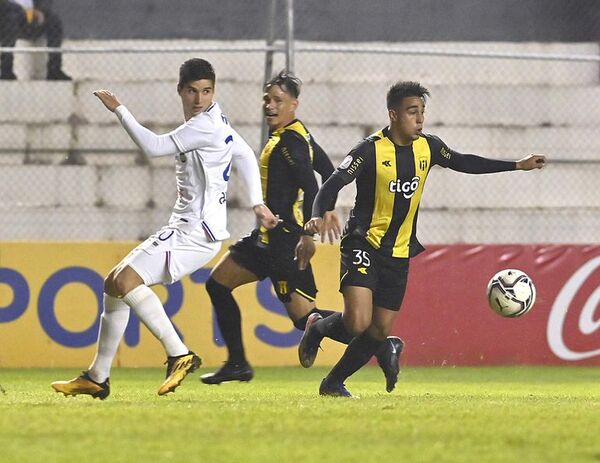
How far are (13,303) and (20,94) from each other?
3.74 meters

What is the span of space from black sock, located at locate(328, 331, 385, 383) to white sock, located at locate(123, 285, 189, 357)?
104 cm

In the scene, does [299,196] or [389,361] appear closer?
[389,361]

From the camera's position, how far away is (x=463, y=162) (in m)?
8.98

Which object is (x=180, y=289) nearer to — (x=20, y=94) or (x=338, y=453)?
(x=20, y=94)

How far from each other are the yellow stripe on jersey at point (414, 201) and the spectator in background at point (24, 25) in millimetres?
7754

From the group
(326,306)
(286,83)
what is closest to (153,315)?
(286,83)

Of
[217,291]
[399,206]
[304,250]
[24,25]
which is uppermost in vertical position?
[24,25]

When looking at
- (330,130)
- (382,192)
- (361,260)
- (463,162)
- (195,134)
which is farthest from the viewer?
(330,130)

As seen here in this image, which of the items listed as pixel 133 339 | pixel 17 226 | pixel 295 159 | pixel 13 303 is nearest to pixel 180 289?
pixel 133 339

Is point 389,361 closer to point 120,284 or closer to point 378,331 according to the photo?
point 378,331

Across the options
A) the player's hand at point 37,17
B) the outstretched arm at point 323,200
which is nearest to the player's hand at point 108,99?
the outstretched arm at point 323,200

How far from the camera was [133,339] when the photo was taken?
513 inches

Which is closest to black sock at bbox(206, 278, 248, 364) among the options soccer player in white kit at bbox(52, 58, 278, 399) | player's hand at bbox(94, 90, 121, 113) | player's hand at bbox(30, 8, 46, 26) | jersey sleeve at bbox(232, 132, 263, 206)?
soccer player in white kit at bbox(52, 58, 278, 399)

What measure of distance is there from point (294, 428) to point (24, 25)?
10.3 metres
